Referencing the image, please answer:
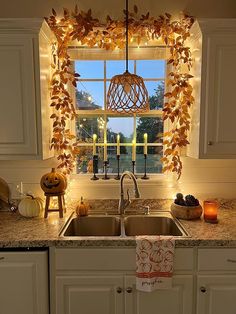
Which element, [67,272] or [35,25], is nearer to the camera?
[67,272]

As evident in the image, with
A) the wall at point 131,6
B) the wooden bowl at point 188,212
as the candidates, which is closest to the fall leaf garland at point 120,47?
the wall at point 131,6

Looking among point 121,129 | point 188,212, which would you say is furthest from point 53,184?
point 188,212

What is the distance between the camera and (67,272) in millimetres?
1646

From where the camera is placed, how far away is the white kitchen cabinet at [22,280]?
1637mm

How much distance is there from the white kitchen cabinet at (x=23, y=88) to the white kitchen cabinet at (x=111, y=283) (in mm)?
771

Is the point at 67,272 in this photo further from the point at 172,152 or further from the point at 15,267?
the point at 172,152

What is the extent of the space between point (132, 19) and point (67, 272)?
191cm

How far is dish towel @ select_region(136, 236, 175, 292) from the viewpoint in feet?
5.25

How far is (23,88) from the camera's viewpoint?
1.86 metres

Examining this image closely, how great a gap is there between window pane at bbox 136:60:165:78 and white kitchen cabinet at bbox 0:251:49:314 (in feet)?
5.38

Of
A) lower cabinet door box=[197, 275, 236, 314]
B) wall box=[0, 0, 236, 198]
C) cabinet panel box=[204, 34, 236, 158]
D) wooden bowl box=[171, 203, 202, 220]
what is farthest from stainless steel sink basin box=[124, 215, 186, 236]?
cabinet panel box=[204, 34, 236, 158]

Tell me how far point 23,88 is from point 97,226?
3.81 ft

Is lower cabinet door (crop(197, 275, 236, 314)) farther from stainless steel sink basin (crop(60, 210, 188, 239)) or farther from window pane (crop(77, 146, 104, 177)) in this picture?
window pane (crop(77, 146, 104, 177))

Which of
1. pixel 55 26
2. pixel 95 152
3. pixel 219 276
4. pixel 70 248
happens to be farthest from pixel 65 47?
pixel 219 276
